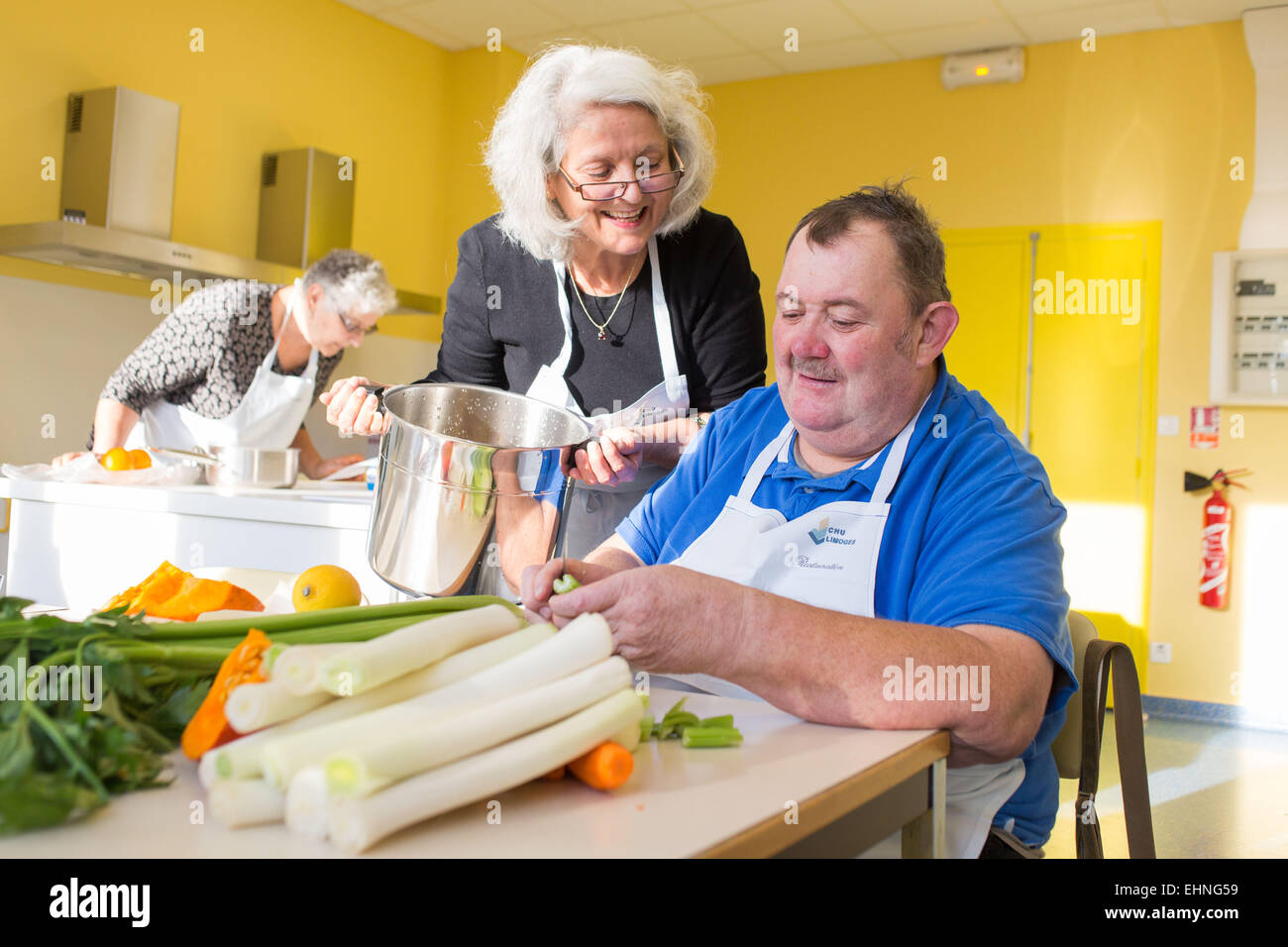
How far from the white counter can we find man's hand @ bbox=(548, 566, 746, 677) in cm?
112

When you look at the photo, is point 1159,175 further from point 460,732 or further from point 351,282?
point 460,732

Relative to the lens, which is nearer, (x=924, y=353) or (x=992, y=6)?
(x=924, y=353)

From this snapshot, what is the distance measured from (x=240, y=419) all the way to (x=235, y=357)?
0.20 metres

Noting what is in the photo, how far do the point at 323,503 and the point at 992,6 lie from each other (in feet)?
13.3

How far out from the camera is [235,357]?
3170 mm

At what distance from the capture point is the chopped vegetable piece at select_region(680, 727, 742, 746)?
0.85 meters

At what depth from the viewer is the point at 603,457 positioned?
1393 mm

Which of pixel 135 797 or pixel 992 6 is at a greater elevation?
pixel 992 6

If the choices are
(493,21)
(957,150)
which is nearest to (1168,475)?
(957,150)

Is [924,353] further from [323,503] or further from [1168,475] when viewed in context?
[1168,475]

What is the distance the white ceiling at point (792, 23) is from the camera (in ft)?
15.8
